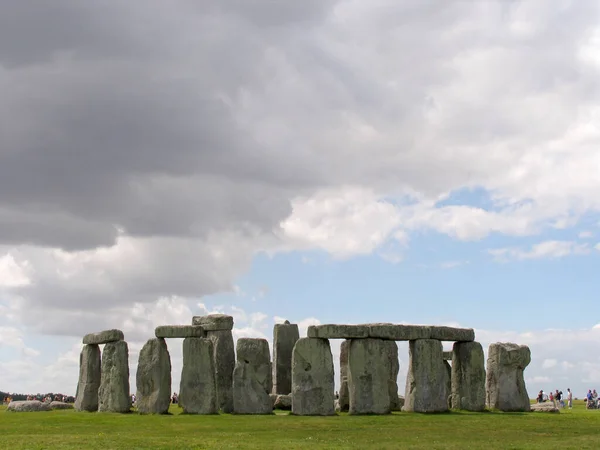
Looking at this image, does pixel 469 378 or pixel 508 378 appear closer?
pixel 469 378

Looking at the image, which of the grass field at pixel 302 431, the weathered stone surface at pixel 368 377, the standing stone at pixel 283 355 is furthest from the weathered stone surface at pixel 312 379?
the standing stone at pixel 283 355

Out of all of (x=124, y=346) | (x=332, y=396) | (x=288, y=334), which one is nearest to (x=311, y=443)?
(x=332, y=396)

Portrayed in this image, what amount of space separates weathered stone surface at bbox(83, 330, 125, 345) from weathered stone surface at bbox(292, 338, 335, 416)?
23.7ft

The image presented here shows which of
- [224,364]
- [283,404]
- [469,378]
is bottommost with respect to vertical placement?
[283,404]

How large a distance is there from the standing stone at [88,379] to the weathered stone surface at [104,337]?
0.54 metres

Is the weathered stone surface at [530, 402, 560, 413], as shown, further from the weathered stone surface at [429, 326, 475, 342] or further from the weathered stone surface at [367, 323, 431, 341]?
the weathered stone surface at [367, 323, 431, 341]

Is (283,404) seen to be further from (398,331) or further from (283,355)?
(398,331)

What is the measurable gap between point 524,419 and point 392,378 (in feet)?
16.7

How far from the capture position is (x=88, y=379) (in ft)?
110

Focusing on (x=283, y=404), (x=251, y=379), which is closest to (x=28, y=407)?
(x=283, y=404)

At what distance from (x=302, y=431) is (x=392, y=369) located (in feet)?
25.8

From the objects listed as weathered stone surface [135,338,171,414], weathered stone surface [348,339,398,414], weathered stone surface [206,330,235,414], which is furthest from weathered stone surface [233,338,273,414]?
weathered stone surface [348,339,398,414]

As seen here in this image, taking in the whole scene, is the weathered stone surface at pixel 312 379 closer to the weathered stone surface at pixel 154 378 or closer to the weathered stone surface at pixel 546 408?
the weathered stone surface at pixel 154 378

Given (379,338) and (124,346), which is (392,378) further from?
(124,346)
